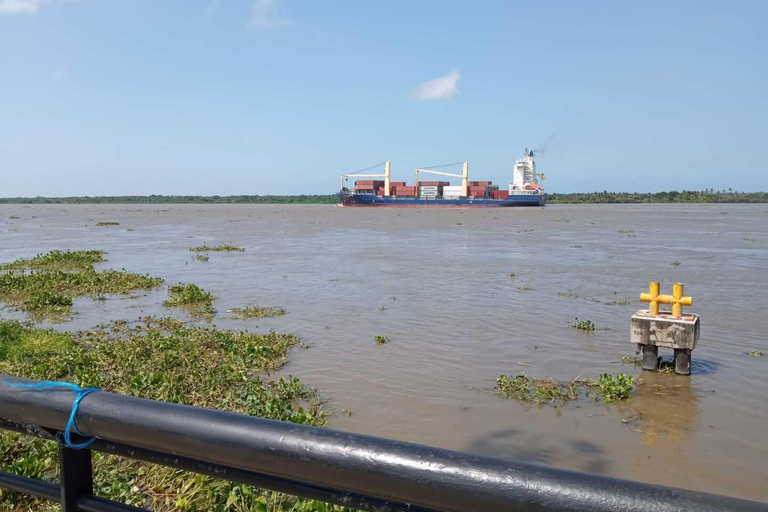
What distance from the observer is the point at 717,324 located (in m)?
11.0

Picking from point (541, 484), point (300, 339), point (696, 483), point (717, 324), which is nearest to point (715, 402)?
point (696, 483)

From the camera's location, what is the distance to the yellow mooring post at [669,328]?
750 centimetres

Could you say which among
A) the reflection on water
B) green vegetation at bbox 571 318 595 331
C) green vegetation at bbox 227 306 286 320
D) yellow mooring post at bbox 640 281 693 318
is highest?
yellow mooring post at bbox 640 281 693 318

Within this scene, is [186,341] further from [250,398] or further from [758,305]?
[758,305]

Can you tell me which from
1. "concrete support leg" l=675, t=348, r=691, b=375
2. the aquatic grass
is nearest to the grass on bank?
"concrete support leg" l=675, t=348, r=691, b=375

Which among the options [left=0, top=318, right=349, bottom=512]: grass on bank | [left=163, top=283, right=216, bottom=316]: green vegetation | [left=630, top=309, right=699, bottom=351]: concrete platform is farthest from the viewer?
[left=163, top=283, right=216, bottom=316]: green vegetation

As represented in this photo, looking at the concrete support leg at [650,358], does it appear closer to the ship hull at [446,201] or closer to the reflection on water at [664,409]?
the reflection on water at [664,409]

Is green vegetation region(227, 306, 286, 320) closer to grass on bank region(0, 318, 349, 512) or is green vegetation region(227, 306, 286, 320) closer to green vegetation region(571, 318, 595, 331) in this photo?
grass on bank region(0, 318, 349, 512)

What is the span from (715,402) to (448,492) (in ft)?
22.5

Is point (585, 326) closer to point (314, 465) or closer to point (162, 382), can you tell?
point (162, 382)

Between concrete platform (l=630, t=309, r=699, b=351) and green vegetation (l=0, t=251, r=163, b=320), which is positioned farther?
green vegetation (l=0, t=251, r=163, b=320)

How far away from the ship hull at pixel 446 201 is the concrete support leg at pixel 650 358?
3141 inches

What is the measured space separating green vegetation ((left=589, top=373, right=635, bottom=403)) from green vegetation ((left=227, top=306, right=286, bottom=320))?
6489 millimetres

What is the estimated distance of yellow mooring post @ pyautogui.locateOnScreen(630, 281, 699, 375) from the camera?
24.6ft
